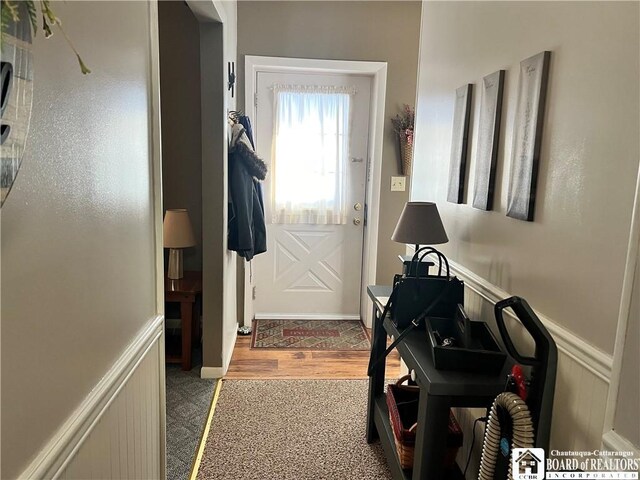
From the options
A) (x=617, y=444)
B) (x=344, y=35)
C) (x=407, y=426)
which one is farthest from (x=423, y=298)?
(x=344, y=35)

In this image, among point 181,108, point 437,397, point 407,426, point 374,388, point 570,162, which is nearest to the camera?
point 570,162

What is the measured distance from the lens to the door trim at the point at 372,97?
3.63 meters

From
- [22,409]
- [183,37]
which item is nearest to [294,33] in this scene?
[183,37]

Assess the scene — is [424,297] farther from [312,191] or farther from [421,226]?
[312,191]

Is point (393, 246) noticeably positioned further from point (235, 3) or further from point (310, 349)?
point (235, 3)

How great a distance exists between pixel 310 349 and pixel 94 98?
2765 mm

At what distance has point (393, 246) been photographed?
12.8 ft

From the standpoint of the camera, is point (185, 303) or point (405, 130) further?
point (405, 130)

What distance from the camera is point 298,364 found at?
3301 millimetres

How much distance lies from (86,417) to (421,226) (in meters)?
1.35

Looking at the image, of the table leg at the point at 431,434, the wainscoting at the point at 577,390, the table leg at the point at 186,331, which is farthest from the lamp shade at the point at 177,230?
the wainscoting at the point at 577,390

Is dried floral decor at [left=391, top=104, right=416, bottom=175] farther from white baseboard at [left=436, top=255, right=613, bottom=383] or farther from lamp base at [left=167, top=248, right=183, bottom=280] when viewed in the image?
white baseboard at [left=436, top=255, right=613, bottom=383]

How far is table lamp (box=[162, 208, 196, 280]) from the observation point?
311 centimetres

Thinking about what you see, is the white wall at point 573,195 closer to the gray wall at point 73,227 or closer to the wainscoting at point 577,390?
the wainscoting at point 577,390
